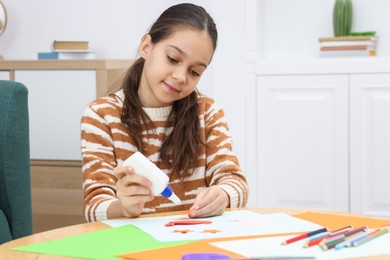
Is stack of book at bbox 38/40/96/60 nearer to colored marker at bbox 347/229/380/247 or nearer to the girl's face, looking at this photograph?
the girl's face

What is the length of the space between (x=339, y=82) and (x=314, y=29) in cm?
41

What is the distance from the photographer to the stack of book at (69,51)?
310 centimetres

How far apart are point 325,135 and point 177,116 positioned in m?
1.69

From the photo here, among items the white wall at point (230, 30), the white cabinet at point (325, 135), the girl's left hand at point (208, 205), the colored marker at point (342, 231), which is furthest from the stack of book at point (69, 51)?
the colored marker at point (342, 231)

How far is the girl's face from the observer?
4.86ft

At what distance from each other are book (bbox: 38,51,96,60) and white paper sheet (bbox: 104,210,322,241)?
202 cm

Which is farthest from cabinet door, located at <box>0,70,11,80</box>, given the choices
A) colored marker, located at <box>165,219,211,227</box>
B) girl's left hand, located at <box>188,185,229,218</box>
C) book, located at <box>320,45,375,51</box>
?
colored marker, located at <box>165,219,211,227</box>

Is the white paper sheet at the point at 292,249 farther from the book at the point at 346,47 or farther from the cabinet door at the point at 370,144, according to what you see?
the book at the point at 346,47

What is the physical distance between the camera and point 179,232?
40.9 inches

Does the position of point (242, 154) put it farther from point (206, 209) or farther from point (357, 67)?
point (206, 209)

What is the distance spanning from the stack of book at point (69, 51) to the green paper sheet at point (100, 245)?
215 centimetres

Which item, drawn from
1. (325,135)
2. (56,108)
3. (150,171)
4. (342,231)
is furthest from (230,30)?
(342,231)

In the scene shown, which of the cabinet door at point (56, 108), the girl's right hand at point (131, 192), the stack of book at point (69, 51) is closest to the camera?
the girl's right hand at point (131, 192)

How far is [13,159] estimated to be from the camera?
1.75 metres
